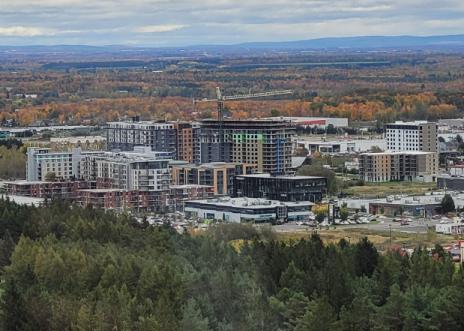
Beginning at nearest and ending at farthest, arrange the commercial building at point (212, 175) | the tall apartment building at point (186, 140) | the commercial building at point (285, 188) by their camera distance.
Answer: the commercial building at point (285, 188)
the commercial building at point (212, 175)
the tall apartment building at point (186, 140)

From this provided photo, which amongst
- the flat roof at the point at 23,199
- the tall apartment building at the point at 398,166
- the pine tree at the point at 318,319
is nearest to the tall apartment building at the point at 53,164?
the flat roof at the point at 23,199

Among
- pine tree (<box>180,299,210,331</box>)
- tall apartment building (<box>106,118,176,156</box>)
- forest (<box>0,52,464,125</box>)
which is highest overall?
pine tree (<box>180,299,210,331</box>)

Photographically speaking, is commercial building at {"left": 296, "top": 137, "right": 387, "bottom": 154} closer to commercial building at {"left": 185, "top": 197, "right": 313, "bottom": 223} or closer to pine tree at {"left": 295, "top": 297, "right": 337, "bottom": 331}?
commercial building at {"left": 185, "top": 197, "right": 313, "bottom": 223}

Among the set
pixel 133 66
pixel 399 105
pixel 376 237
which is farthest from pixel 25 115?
pixel 133 66

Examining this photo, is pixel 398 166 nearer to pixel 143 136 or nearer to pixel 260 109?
pixel 143 136

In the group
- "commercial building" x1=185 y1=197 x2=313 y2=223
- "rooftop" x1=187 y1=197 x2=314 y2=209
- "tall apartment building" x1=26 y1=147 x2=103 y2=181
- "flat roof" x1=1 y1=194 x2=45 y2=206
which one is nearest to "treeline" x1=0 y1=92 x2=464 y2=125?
"tall apartment building" x1=26 y1=147 x2=103 y2=181

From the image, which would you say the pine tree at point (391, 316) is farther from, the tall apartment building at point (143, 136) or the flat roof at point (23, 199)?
the tall apartment building at point (143, 136)

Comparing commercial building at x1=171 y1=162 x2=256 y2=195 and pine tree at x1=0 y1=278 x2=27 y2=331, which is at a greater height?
pine tree at x1=0 y1=278 x2=27 y2=331
